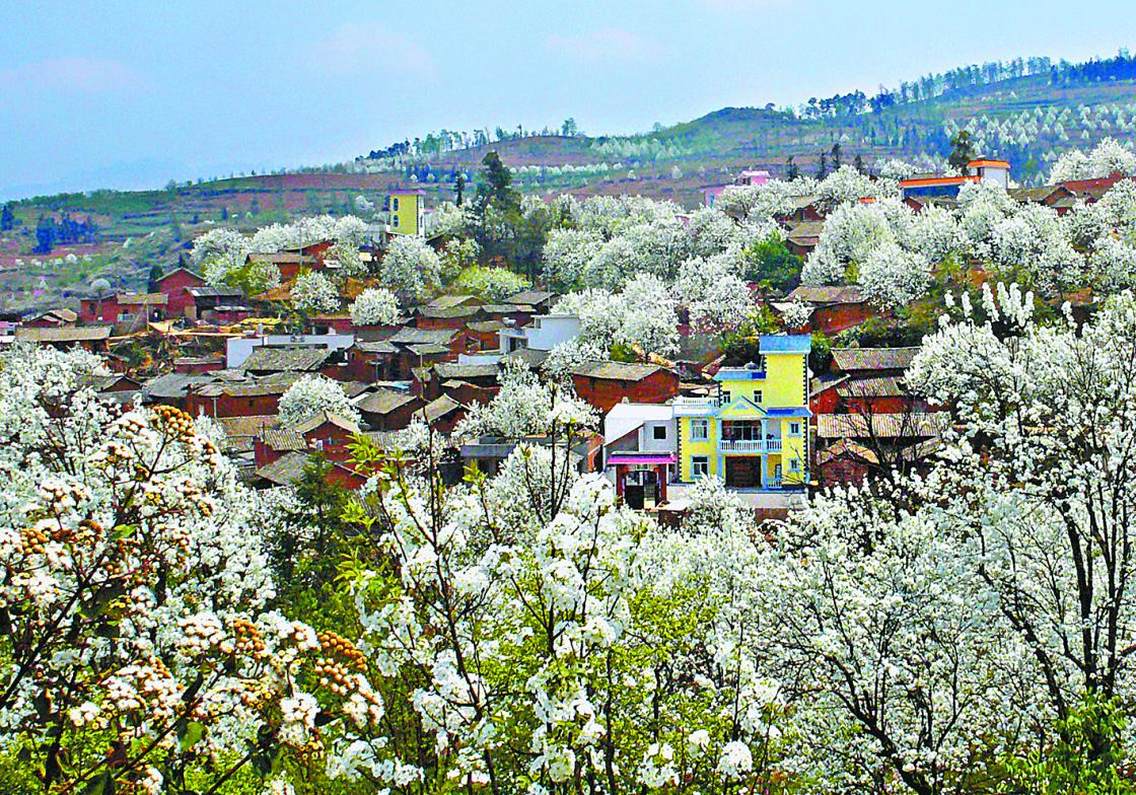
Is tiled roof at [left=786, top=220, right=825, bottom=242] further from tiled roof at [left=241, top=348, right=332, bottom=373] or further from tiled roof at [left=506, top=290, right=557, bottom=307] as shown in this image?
tiled roof at [left=241, top=348, right=332, bottom=373]

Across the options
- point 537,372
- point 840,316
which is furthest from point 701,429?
point 840,316

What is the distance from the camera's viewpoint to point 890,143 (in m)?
186

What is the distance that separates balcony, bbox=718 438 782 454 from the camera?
3231 centimetres

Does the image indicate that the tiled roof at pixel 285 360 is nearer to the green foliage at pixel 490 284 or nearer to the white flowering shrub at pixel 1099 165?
the green foliage at pixel 490 284

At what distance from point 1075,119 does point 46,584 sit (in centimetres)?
18995

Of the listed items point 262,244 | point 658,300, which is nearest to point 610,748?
point 658,300

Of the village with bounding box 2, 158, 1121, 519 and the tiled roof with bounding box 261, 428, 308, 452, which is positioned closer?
the village with bounding box 2, 158, 1121, 519

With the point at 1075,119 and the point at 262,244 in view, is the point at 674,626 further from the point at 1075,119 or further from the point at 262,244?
the point at 1075,119

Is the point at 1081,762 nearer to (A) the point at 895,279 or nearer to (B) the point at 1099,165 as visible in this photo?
(A) the point at 895,279

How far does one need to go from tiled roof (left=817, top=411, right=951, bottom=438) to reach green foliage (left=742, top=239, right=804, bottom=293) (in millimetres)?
21493

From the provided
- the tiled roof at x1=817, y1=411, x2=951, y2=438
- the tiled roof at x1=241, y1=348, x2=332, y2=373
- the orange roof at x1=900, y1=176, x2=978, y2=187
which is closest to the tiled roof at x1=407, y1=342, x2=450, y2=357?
the tiled roof at x1=241, y1=348, x2=332, y2=373

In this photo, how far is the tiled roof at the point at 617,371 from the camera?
131ft

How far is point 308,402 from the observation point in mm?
42281

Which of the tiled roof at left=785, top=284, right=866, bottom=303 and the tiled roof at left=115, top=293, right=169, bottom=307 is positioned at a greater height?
the tiled roof at left=785, top=284, right=866, bottom=303
